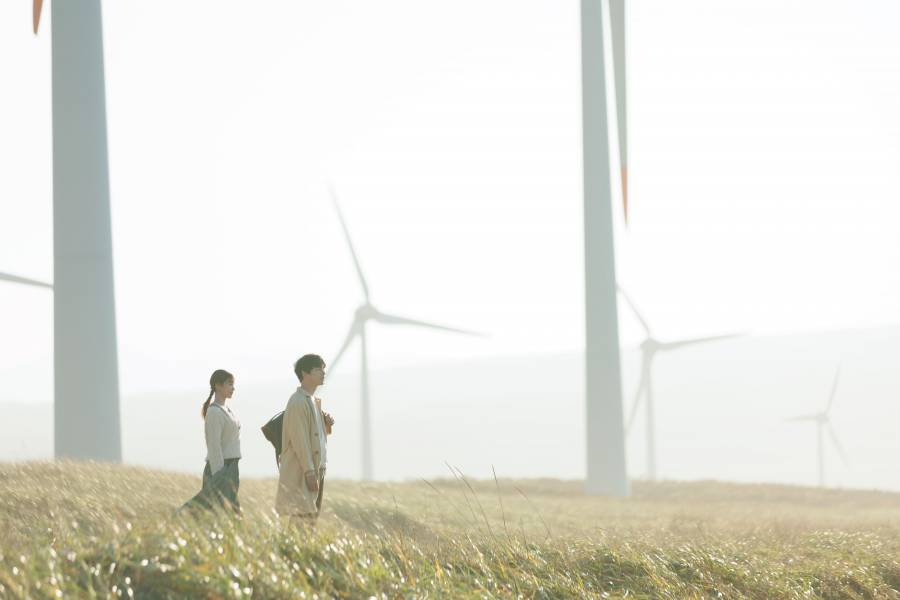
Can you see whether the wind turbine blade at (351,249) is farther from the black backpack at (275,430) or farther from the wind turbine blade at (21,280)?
the black backpack at (275,430)

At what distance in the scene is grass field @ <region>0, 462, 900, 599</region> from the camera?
8.56 meters

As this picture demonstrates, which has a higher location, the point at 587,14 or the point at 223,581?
the point at 587,14

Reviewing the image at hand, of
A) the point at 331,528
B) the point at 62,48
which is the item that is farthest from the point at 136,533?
the point at 62,48

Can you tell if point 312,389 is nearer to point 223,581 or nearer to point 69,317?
point 223,581

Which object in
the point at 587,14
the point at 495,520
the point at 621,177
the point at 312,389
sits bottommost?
the point at 495,520

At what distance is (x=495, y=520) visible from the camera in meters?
20.2

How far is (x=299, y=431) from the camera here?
1179cm

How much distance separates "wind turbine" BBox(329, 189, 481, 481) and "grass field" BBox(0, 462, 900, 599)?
1946 centimetres

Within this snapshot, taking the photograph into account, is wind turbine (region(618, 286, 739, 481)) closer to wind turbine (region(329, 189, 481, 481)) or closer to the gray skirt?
wind turbine (region(329, 189, 481, 481))

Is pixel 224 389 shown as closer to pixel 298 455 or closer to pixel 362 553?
pixel 298 455

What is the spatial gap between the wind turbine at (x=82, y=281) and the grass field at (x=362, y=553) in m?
2.72

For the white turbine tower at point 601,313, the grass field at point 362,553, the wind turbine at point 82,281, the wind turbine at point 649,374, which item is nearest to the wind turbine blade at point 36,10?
the wind turbine at point 82,281

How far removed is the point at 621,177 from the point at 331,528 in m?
24.4

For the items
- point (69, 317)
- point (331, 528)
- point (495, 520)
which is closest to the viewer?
point (331, 528)
